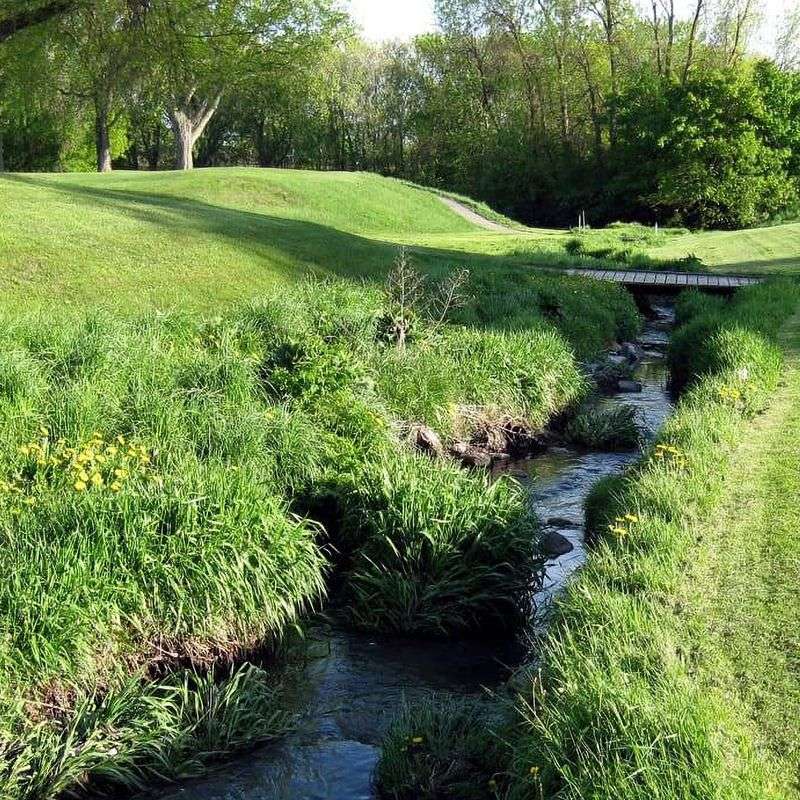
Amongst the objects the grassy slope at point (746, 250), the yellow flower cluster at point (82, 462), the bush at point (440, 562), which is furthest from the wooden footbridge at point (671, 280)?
the yellow flower cluster at point (82, 462)

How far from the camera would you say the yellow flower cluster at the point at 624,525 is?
238 inches

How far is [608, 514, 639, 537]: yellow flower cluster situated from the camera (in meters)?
A: 6.05

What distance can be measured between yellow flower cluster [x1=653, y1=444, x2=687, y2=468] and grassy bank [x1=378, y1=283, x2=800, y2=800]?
0.02m

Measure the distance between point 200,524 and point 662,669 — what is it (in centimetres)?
333

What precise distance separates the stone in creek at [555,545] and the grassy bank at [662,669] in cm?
25

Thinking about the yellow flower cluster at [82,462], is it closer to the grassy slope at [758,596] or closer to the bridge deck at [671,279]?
the grassy slope at [758,596]

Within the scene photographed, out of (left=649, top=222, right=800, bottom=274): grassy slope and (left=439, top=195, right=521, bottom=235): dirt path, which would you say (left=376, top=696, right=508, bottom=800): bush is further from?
(left=439, top=195, right=521, bottom=235): dirt path

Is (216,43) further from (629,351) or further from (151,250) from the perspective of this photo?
(629,351)

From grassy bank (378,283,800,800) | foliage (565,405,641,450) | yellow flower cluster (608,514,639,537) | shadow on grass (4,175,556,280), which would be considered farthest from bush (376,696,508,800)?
shadow on grass (4,175,556,280)

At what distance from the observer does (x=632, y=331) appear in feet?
61.7

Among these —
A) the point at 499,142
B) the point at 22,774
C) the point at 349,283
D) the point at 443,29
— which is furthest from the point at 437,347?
the point at 443,29

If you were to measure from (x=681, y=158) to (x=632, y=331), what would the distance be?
998 inches

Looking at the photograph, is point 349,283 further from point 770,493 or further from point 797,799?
point 797,799

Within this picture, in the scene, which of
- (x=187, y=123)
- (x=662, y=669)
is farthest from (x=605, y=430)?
(x=187, y=123)
